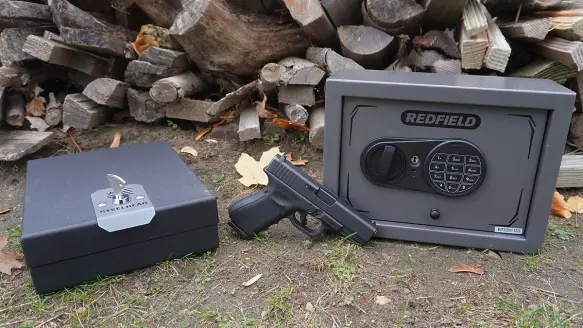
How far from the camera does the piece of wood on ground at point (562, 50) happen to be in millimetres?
1935

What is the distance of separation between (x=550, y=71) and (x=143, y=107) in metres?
2.09

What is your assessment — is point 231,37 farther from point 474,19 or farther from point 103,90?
point 474,19

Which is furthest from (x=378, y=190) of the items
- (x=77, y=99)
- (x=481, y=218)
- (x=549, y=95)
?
(x=77, y=99)

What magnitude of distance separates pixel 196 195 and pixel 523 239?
1.18 metres

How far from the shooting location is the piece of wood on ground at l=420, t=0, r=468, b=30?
79.7 inches

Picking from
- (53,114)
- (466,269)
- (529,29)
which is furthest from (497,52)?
(53,114)

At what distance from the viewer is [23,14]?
2.45 m

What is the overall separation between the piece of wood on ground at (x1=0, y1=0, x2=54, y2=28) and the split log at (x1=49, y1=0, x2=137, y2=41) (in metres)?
A: 0.12

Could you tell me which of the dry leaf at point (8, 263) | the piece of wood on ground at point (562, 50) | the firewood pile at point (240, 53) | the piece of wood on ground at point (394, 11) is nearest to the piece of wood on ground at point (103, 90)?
the firewood pile at point (240, 53)

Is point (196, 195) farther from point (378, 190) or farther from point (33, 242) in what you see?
point (378, 190)

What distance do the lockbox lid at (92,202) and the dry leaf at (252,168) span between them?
421 millimetres

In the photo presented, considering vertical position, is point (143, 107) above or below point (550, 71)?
below

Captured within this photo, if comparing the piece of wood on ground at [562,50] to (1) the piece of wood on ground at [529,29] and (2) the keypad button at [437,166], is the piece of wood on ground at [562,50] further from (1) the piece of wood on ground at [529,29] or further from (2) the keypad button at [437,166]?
(2) the keypad button at [437,166]

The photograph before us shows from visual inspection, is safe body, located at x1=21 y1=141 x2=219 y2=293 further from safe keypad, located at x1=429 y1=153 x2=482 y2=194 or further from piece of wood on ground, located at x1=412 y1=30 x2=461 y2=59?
piece of wood on ground, located at x1=412 y1=30 x2=461 y2=59
